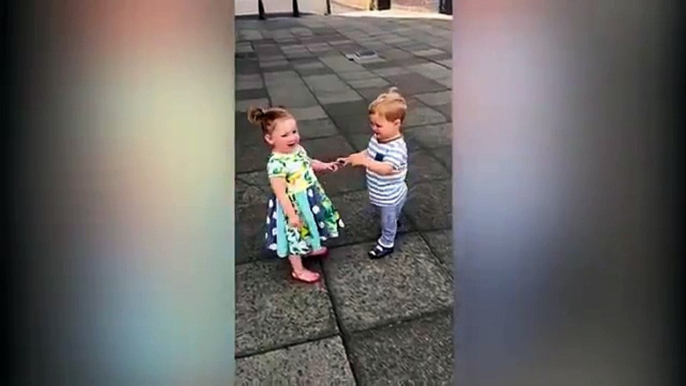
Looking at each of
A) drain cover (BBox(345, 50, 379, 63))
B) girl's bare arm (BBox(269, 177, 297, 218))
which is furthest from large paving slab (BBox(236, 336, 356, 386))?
drain cover (BBox(345, 50, 379, 63))

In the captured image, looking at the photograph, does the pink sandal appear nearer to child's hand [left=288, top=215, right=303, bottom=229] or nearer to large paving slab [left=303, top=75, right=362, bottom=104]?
child's hand [left=288, top=215, right=303, bottom=229]

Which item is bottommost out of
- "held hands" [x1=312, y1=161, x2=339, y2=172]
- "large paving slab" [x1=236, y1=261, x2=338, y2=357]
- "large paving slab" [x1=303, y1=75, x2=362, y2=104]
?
"large paving slab" [x1=236, y1=261, x2=338, y2=357]

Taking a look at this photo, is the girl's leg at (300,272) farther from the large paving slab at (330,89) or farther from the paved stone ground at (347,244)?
the large paving slab at (330,89)

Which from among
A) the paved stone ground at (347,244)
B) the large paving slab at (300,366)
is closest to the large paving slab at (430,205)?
the paved stone ground at (347,244)

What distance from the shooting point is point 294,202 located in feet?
1.44

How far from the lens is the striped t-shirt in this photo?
0.44 meters

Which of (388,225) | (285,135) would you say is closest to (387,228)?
(388,225)

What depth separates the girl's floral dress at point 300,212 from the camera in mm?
421

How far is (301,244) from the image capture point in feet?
1.42

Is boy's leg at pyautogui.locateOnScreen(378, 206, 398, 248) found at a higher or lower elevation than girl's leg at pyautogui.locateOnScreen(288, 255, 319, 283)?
higher
